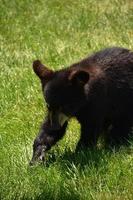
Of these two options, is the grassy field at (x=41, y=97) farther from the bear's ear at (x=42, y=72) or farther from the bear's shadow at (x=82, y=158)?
the bear's ear at (x=42, y=72)

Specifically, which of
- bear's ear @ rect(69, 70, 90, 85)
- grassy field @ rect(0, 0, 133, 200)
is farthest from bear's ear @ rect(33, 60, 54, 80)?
grassy field @ rect(0, 0, 133, 200)

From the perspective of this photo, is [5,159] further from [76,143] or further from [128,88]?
[128,88]

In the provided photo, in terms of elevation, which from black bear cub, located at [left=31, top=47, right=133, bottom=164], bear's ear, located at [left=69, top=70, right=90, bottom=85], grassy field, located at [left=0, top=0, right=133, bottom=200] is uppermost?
bear's ear, located at [left=69, top=70, right=90, bottom=85]

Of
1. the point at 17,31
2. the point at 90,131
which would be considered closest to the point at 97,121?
the point at 90,131

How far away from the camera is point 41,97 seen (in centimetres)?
791

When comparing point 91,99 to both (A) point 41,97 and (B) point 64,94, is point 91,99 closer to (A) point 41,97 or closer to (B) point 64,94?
(B) point 64,94

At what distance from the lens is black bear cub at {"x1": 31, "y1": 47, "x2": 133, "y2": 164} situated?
583cm

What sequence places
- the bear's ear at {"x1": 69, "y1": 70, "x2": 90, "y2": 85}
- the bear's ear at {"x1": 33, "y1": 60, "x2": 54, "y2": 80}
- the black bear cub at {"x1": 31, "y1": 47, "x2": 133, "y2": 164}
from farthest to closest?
the bear's ear at {"x1": 33, "y1": 60, "x2": 54, "y2": 80} < the black bear cub at {"x1": 31, "y1": 47, "x2": 133, "y2": 164} < the bear's ear at {"x1": 69, "y1": 70, "x2": 90, "y2": 85}

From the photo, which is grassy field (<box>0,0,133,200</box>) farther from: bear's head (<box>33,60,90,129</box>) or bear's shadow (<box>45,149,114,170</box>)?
bear's head (<box>33,60,90,129</box>)

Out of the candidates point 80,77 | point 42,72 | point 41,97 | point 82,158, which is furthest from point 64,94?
point 41,97

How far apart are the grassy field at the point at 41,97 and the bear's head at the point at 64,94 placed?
400mm

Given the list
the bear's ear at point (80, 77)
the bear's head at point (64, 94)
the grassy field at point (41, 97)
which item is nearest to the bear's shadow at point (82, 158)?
the grassy field at point (41, 97)

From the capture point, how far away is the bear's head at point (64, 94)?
19.0ft

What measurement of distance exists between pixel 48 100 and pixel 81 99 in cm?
32
